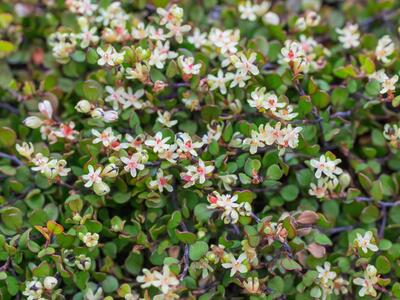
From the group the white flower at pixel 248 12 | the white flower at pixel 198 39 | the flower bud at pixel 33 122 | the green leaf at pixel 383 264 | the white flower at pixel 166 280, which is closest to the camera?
the white flower at pixel 166 280

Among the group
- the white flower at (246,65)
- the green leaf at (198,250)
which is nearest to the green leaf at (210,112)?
the white flower at (246,65)

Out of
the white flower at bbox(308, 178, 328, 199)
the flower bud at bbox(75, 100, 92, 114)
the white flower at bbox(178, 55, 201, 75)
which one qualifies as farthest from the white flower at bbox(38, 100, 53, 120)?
the white flower at bbox(308, 178, 328, 199)

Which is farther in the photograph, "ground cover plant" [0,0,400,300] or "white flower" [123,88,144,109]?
"white flower" [123,88,144,109]

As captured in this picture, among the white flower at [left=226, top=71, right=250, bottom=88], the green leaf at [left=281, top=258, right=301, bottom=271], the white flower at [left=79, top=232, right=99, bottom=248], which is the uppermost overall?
the white flower at [left=226, top=71, right=250, bottom=88]

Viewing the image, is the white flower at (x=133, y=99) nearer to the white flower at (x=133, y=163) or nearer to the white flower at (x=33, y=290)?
the white flower at (x=133, y=163)

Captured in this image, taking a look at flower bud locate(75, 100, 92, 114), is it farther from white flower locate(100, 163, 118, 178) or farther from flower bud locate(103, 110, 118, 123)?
white flower locate(100, 163, 118, 178)

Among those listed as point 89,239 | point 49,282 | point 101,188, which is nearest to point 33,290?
point 49,282

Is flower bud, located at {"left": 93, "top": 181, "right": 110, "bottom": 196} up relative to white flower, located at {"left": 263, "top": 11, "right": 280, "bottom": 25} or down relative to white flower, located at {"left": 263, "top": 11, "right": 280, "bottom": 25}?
down

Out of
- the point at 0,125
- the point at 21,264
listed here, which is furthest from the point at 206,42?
the point at 21,264

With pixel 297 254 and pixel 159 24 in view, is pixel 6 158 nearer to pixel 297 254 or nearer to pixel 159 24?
pixel 159 24
